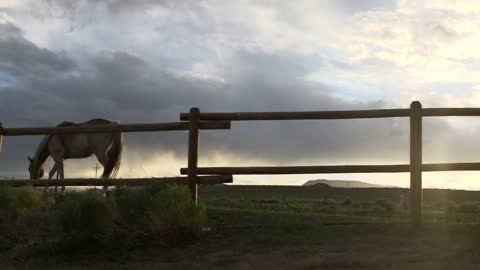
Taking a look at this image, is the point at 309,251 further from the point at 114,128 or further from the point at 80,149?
the point at 80,149

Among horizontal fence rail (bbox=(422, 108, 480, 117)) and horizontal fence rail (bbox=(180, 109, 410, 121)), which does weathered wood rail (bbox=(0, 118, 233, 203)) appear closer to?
horizontal fence rail (bbox=(180, 109, 410, 121))

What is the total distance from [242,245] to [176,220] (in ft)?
3.35

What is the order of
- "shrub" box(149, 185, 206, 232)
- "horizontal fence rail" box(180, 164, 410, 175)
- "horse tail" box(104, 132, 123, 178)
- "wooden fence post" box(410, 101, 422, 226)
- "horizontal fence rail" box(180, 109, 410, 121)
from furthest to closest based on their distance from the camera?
"horse tail" box(104, 132, 123, 178) → "horizontal fence rail" box(180, 109, 410, 121) → "horizontal fence rail" box(180, 164, 410, 175) → "wooden fence post" box(410, 101, 422, 226) → "shrub" box(149, 185, 206, 232)

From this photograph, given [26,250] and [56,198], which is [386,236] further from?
[56,198]

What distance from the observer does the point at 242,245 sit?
7.20 metres

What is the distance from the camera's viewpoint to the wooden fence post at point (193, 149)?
337 inches

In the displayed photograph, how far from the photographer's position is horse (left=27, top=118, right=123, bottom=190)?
46.9 ft

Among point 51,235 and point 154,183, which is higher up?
point 154,183

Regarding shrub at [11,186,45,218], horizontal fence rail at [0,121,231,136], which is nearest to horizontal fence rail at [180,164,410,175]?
horizontal fence rail at [0,121,231,136]

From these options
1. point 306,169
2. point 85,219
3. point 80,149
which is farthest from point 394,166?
point 80,149

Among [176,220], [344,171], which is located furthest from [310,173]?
[176,220]

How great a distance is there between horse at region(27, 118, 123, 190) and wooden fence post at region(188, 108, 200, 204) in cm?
568

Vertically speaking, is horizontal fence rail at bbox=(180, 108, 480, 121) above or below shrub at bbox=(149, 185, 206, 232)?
above

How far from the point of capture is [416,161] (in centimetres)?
805
